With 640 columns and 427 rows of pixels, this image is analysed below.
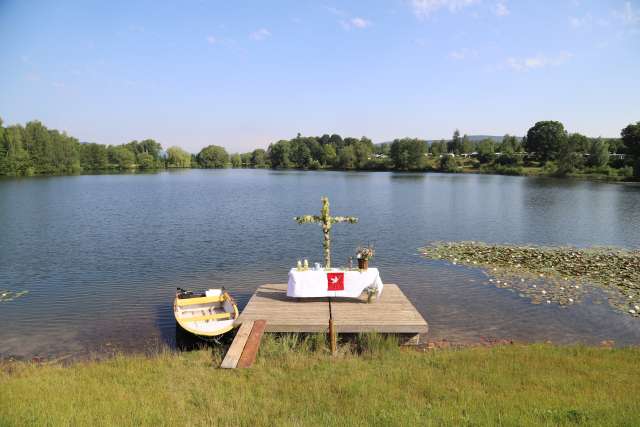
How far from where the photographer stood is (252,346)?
11.8 m

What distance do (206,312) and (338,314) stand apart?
5.61 m

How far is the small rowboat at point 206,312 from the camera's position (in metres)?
13.7

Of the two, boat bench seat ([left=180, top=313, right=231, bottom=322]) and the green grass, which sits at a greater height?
the green grass

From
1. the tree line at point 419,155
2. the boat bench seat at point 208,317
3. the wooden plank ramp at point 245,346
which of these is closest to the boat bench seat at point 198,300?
the boat bench seat at point 208,317

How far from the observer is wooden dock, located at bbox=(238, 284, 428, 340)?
522 inches

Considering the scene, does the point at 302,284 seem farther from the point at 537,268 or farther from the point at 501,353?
the point at 537,268

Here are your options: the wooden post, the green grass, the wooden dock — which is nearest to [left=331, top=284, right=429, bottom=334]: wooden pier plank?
the wooden dock

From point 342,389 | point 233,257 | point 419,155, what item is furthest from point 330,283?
point 419,155

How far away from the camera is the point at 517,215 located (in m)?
44.2

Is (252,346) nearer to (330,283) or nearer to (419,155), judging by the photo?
(330,283)

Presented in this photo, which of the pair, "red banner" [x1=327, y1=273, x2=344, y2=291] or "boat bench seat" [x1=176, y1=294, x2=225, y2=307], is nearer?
"red banner" [x1=327, y1=273, x2=344, y2=291]

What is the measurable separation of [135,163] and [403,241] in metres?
181

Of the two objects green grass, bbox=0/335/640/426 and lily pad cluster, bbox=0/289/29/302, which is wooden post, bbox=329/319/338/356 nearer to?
green grass, bbox=0/335/640/426

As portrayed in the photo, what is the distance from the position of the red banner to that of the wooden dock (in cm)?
63
